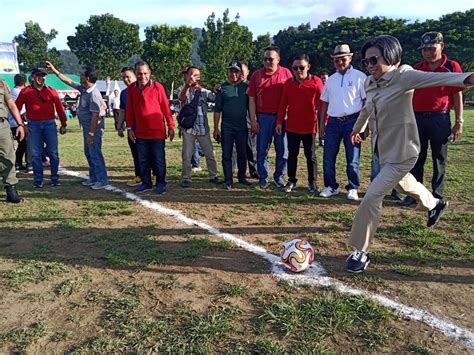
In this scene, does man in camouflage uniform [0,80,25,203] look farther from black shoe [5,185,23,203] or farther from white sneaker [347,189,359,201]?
white sneaker [347,189,359,201]

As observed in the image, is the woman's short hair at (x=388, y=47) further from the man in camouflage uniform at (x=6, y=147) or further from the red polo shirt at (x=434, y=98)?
the man in camouflage uniform at (x=6, y=147)

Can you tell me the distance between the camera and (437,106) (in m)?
5.32

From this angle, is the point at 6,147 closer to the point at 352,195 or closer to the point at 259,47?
the point at 352,195

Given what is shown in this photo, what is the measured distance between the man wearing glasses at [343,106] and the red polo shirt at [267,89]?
2.77 feet

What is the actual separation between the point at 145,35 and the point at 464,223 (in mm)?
53835

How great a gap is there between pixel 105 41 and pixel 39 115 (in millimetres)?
56450

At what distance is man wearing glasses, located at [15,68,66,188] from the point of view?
7.25 metres

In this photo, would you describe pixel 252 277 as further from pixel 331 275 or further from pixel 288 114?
pixel 288 114

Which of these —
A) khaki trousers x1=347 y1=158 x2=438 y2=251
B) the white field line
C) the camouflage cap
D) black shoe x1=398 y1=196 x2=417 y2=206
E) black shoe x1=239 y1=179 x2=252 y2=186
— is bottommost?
the white field line

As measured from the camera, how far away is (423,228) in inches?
190

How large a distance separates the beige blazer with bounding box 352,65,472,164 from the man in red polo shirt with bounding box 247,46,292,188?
2.88 metres

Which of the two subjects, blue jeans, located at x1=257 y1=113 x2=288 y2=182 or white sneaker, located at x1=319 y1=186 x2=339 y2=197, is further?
blue jeans, located at x1=257 y1=113 x2=288 y2=182

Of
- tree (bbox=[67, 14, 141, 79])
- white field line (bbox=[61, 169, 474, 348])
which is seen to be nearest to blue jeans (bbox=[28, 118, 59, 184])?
white field line (bbox=[61, 169, 474, 348])

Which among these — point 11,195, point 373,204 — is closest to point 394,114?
point 373,204
